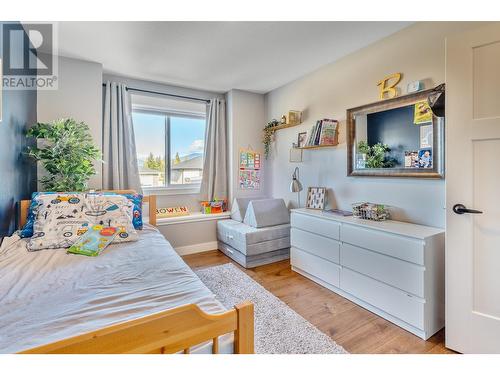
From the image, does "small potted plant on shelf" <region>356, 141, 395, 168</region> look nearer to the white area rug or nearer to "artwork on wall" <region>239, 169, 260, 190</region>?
the white area rug

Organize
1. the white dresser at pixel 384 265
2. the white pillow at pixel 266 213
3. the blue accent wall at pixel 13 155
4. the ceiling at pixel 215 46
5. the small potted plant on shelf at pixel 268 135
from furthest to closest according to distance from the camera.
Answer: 1. the small potted plant on shelf at pixel 268 135
2. the white pillow at pixel 266 213
3. the ceiling at pixel 215 46
4. the blue accent wall at pixel 13 155
5. the white dresser at pixel 384 265

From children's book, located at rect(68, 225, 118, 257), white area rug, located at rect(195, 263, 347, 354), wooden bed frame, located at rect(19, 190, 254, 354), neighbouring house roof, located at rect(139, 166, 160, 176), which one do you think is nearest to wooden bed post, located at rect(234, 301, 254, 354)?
wooden bed frame, located at rect(19, 190, 254, 354)

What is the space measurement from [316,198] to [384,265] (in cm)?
116

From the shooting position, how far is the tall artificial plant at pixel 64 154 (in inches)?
85.0

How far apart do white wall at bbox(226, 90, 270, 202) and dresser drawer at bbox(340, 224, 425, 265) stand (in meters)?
1.87

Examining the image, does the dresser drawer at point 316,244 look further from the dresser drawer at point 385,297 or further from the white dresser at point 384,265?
the dresser drawer at point 385,297

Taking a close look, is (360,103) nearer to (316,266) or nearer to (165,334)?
(316,266)

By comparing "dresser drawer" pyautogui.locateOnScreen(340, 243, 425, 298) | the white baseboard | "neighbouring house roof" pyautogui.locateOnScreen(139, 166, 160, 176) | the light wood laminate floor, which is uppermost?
"neighbouring house roof" pyautogui.locateOnScreen(139, 166, 160, 176)

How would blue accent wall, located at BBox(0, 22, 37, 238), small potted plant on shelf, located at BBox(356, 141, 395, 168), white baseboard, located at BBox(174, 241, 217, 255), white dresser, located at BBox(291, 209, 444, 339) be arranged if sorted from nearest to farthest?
white dresser, located at BBox(291, 209, 444, 339), blue accent wall, located at BBox(0, 22, 37, 238), small potted plant on shelf, located at BBox(356, 141, 395, 168), white baseboard, located at BBox(174, 241, 217, 255)

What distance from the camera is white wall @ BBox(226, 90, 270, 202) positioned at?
3.64 m

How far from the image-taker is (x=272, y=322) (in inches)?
70.6

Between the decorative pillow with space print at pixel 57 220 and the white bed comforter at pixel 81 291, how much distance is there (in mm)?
89

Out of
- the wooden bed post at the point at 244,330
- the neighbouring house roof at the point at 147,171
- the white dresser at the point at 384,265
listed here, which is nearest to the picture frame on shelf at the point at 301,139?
the white dresser at the point at 384,265

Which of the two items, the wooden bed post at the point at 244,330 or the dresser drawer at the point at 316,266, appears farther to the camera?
the dresser drawer at the point at 316,266
